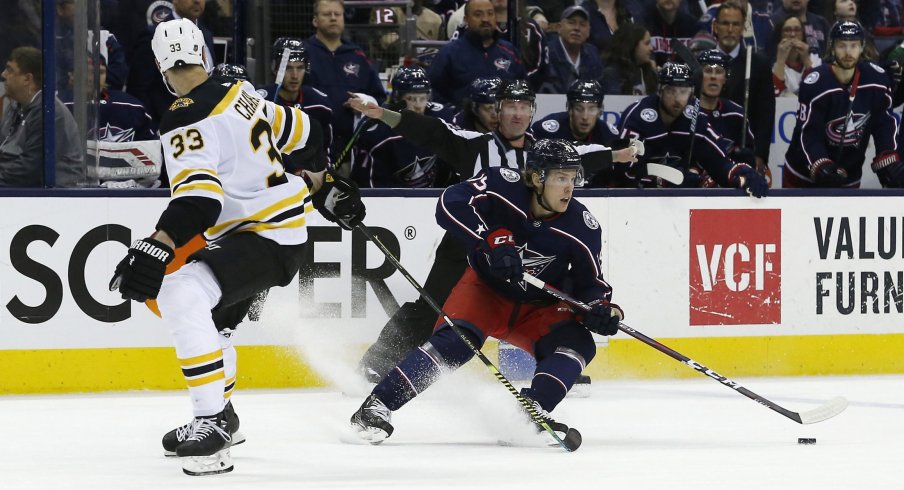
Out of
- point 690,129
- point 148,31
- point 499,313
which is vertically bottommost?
point 499,313

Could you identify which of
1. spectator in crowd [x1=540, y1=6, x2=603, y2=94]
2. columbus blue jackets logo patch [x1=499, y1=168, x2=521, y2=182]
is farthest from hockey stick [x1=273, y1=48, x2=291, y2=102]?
columbus blue jackets logo patch [x1=499, y1=168, x2=521, y2=182]

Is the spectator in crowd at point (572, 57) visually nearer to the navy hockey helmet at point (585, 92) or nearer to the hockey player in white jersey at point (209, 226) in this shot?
the navy hockey helmet at point (585, 92)

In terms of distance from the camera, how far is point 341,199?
17.0 feet

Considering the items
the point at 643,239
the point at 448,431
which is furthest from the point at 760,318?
the point at 448,431

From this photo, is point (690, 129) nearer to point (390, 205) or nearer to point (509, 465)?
point (390, 205)

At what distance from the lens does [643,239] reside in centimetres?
646

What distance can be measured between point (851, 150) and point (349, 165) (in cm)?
247

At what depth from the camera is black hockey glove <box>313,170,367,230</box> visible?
16.9 ft

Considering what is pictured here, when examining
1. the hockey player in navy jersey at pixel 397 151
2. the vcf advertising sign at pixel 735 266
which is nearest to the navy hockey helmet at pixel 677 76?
the vcf advertising sign at pixel 735 266

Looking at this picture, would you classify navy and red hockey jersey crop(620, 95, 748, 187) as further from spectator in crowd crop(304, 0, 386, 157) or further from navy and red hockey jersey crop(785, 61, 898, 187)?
spectator in crowd crop(304, 0, 386, 157)

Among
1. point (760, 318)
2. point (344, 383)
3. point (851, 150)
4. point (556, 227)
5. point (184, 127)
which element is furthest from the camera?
point (851, 150)

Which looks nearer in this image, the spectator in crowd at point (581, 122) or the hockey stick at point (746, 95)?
the spectator in crowd at point (581, 122)

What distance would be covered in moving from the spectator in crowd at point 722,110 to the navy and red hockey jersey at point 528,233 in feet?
7.08

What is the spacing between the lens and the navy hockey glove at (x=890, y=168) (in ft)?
23.1
